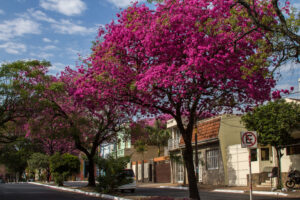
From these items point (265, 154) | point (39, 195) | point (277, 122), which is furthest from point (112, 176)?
point (265, 154)

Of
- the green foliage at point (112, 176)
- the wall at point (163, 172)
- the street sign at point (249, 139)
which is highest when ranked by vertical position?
the street sign at point (249, 139)

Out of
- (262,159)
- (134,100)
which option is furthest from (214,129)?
(134,100)

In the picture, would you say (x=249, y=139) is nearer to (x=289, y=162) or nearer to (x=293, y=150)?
(x=289, y=162)

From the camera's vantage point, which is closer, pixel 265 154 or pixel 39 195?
pixel 39 195

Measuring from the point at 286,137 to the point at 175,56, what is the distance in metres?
11.0

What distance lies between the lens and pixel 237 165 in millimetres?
29953

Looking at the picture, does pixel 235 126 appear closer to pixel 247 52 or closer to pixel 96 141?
pixel 96 141

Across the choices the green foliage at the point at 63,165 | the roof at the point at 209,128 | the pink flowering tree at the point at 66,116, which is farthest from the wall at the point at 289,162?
the green foliage at the point at 63,165

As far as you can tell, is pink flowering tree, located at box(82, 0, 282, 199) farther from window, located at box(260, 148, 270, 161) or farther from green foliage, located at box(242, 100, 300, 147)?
window, located at box(260, 148, 270, 161)

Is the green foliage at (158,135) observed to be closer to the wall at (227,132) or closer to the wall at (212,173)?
the wall at (212,173)

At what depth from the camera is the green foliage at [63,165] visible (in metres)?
35.2

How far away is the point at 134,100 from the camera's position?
1631cm

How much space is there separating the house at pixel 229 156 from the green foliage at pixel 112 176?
7154mm

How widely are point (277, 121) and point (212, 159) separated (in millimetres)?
11795
